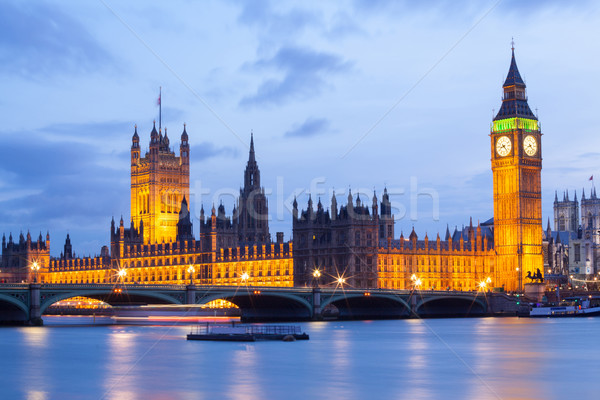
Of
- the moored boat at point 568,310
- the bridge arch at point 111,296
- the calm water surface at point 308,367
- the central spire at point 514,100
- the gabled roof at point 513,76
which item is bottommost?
the moored boat at point 568,310

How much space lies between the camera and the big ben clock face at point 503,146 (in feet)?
514

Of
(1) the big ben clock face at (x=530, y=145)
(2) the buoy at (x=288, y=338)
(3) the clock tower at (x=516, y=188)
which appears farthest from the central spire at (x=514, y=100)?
(2) the buoy at (x=288, y=338)

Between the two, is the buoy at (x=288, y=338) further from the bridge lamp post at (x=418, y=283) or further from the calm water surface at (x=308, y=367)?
the bridge lamp post at (x=418, y=283)

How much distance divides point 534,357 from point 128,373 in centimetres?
2505

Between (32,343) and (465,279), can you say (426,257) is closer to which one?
(465,279)

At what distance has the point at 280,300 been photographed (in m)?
117

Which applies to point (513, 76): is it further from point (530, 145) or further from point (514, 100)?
point (530, 145)

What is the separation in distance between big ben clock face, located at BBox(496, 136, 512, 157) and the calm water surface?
2861 inches

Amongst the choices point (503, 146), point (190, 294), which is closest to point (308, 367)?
point (190, 294)

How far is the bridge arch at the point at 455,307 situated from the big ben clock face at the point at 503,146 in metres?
30.2

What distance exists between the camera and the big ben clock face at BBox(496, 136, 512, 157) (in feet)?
514

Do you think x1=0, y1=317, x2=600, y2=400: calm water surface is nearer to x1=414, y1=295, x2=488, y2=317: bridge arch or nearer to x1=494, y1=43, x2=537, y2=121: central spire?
x1=414, y1=295, x2=488, y2=317: bridge arch

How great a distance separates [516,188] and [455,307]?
27909mm

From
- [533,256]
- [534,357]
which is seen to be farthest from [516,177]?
[534,357]
